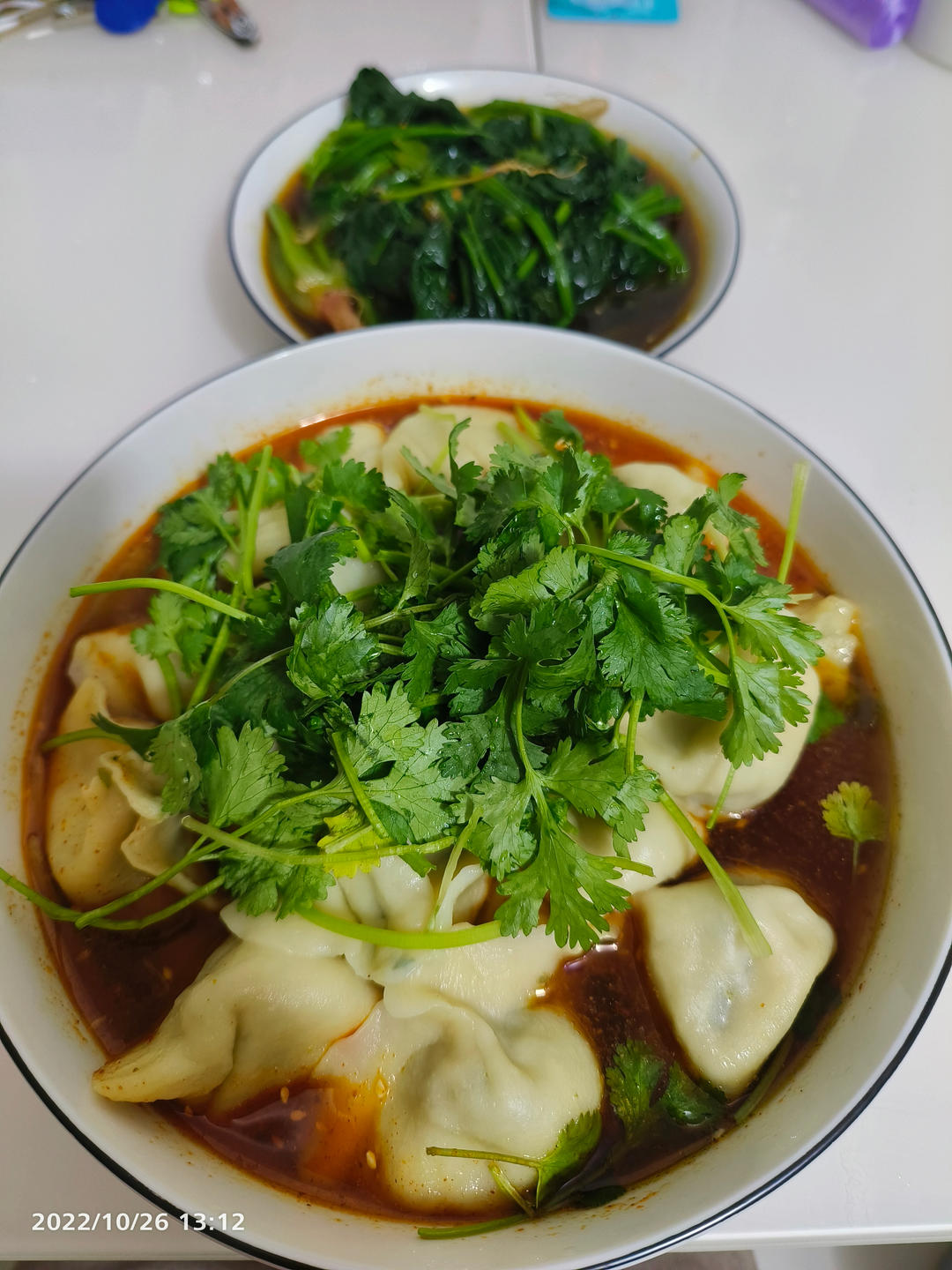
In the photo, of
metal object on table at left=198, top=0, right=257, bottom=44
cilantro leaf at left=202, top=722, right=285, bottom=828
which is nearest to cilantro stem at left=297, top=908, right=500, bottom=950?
cilantro leaf at left=202, top=722, right=285, bottom=828

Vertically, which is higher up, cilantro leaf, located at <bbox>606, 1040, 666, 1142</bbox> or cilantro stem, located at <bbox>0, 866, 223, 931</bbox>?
cilantro stem, located at <bbox>0, 866, 223, 931</bbox>

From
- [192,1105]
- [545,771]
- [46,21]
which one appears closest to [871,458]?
[545,771]

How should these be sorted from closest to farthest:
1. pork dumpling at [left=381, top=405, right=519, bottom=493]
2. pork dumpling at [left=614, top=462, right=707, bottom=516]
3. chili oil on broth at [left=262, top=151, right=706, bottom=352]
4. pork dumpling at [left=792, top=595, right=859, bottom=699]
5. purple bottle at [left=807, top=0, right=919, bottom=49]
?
pork dumpling at [left=792, top=595, right=859, bottom=699], pork dumpling at [left=614, top=462, right=707, bottom=516], pork dumpling at [left=381, top=405, right=519, bottom=493], chili oil on broth at [left=262, top=151, right=706, bottom=352], purple bottle at [left=807, top=0, right=919, bottom=49]

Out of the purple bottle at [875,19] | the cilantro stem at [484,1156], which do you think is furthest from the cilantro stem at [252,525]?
the purple bottle at [875,19]

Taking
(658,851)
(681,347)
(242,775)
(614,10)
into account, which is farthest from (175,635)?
(614,10)

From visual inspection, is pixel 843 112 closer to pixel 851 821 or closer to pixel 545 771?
pixel 851 821

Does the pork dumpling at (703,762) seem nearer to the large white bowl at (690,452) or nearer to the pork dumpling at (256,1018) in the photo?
the large white bowl at (690,452)

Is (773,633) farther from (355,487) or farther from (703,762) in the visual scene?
(355,487)

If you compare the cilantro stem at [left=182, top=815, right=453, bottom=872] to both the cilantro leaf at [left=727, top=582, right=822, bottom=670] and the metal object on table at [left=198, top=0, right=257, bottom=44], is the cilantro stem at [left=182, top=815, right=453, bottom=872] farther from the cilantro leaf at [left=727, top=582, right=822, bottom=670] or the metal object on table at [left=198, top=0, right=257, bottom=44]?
the metal object on table at [left=198, top=0, right=257, bottom=44]
